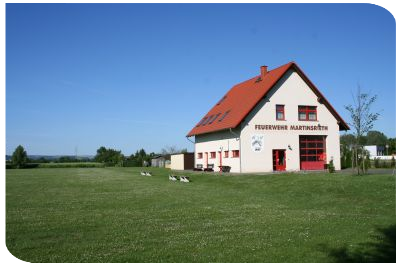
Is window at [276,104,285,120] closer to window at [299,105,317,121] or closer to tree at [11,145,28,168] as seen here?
window at [299,105,317,121]

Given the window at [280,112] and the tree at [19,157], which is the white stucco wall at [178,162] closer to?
the window at [280,112]

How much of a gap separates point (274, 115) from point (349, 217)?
2422 cm

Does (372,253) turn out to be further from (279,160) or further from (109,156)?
(109,156)

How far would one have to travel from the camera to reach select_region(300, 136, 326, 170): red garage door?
3681 centimetres

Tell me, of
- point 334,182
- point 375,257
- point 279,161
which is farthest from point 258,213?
point 279,161

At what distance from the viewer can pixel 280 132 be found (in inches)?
1417

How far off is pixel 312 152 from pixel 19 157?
67.0m

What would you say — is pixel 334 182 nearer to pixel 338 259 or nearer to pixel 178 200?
pixel 178 200

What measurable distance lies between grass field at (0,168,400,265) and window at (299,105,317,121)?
1895 cm

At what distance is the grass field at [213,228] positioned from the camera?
784 centimetres

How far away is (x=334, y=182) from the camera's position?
62.6 feet

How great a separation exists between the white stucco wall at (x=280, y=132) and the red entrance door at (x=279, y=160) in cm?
34

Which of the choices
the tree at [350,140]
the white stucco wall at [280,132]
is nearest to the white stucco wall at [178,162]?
the white stucco wall at [280,132]

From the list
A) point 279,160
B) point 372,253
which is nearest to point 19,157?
point 279,160
